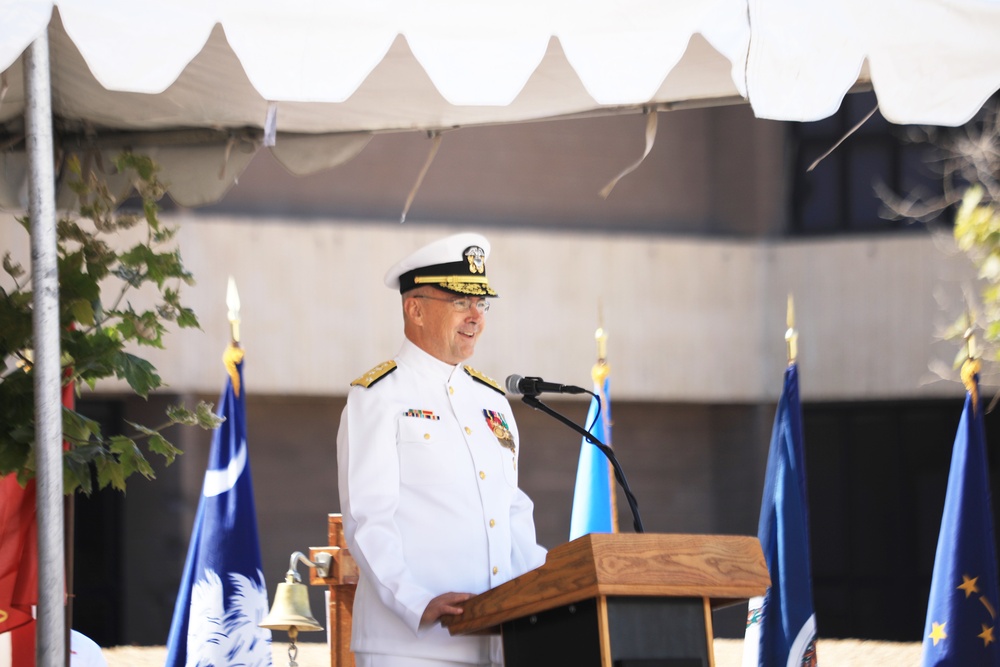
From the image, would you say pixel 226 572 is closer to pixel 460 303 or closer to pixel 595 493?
pixel 595 493

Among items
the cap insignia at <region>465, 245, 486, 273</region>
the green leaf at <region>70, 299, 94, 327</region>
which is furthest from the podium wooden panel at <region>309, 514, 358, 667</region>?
the green leaf at <region>70, 299, 94, 327</region>

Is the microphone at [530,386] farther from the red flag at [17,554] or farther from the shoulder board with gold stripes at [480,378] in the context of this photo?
the red flag at [17,554]

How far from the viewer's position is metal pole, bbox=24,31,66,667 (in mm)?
2859

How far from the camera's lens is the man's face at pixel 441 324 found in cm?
380

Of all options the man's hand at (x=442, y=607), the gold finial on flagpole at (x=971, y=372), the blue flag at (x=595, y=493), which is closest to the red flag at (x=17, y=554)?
the man's hand at (x=442, y=607)

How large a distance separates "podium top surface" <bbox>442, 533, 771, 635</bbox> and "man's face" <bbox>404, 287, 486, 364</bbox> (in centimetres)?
94

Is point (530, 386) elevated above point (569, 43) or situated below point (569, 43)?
below

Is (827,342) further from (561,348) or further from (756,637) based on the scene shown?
(756,637)

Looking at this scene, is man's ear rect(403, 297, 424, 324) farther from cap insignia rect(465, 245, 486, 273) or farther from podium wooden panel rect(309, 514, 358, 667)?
podium wooden panel rect(309, 514, 358, 667)

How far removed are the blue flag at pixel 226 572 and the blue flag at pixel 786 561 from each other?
6.55 feet

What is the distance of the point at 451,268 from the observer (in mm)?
3826

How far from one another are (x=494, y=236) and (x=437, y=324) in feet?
22.5

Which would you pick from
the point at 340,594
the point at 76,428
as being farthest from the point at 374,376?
the point at 340,594

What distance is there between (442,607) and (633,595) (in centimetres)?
60
